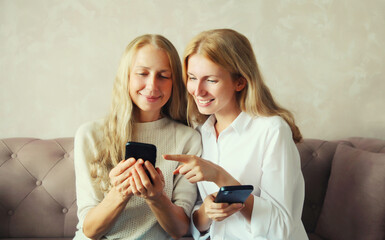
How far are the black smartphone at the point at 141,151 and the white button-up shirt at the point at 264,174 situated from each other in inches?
16.1

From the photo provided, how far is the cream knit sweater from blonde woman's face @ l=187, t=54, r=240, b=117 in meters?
0.30

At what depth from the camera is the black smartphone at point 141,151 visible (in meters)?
1.21

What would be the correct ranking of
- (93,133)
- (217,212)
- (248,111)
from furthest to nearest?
1. (93,133)
2. (248,111)
3. (217,212)

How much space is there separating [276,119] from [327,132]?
1.06 metres

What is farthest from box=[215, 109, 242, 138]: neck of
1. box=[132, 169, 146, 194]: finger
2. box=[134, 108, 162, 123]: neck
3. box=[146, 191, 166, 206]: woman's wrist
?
box=[132, 169, 146, 194]: finger

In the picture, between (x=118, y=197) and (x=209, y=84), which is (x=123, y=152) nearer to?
(x=118, y=197)

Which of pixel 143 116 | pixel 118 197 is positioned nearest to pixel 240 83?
pixel 143 116

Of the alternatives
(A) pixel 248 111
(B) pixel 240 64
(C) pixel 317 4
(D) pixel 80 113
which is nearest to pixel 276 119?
(A) pixel 248 111

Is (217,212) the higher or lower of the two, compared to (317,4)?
lower

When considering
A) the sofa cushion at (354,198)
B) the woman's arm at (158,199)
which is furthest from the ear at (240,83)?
the sofa cushion at (354,198)

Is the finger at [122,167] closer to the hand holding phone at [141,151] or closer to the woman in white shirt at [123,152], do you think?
the hand holding phone at [141,151]

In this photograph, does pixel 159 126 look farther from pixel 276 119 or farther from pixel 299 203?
pixel 299 203

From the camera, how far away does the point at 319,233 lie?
1.89m

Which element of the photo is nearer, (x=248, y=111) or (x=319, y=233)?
(x=248, y=111)
